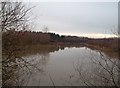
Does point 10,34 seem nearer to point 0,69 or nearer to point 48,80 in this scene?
point 0,69

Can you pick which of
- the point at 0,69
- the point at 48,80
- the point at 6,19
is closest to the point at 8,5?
the point at 6,19

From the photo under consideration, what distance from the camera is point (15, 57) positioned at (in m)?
3.43

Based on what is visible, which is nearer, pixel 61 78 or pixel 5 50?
pixel 5 50

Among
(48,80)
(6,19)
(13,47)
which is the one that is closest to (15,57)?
(13,47)

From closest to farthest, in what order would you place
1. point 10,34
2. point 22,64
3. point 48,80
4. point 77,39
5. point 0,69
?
point 0,69 → point 10,34 → point 22,64 → point 48,80 → point 77,39

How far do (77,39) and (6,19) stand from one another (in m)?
68.8

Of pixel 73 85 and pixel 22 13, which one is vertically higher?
pixel 22 13

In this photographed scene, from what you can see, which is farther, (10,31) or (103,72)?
(103,72)

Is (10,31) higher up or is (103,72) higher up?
(10,31)

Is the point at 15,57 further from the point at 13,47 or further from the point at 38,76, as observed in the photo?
the point at 38,76

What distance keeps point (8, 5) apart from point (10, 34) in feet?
1.55

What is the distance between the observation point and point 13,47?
3.41 m

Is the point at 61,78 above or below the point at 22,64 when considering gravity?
below

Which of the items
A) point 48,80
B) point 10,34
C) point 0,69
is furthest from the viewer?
point 48,80
